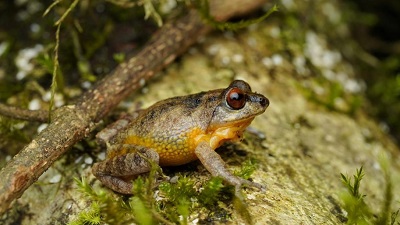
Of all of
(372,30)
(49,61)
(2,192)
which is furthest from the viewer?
(372,30)

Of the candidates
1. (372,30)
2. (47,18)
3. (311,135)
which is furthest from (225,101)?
(372,30)

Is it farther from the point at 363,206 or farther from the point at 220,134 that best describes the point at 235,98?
the point at 363,206

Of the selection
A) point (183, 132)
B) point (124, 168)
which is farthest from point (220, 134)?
point (124, 168)

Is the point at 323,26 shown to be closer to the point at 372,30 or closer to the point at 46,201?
the point at 372,30

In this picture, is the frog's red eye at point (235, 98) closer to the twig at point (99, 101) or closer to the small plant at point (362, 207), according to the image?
the small plant at point (362, 207)

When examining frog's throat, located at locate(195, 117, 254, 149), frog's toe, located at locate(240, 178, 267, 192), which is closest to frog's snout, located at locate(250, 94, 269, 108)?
frog's throat, located at locate(195, 117, 254, 149)

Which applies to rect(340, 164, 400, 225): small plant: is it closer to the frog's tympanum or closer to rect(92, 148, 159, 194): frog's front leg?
the frog's tympanum
